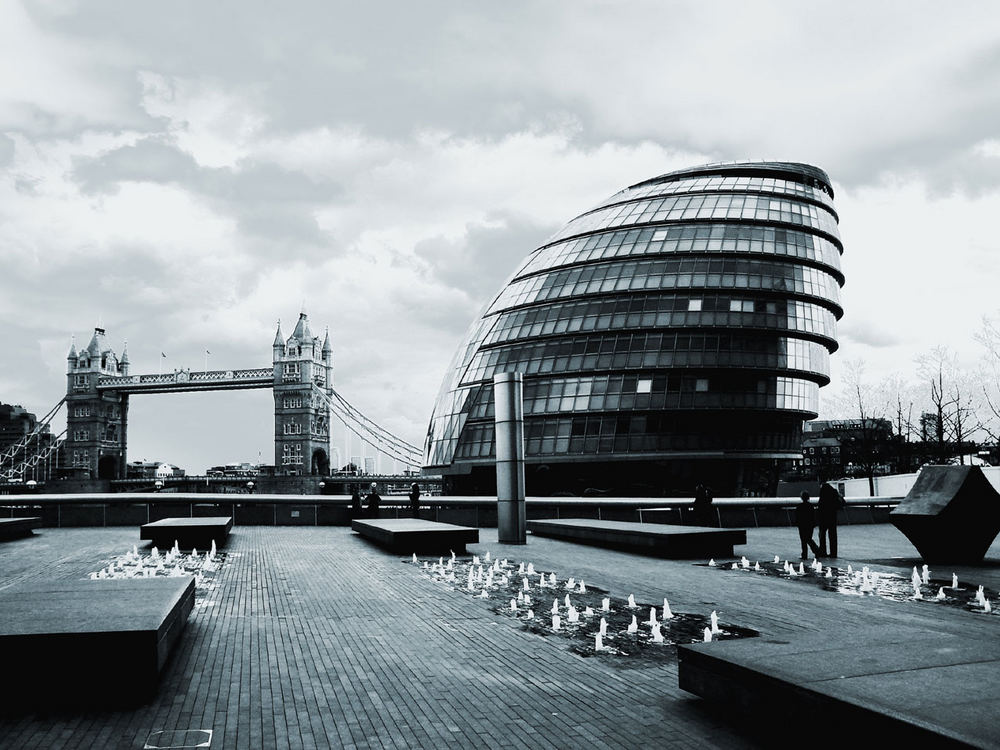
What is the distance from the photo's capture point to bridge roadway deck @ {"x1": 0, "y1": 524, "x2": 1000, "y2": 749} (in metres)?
5.98

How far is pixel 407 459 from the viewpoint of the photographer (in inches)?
5438

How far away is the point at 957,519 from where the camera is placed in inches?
665

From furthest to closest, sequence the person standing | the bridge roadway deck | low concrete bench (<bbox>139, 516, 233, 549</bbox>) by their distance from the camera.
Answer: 1. the person standing
2. low concrete bench (<bbox>139, 516, 233, 549</bbox>)
3. the bridge roadway deck

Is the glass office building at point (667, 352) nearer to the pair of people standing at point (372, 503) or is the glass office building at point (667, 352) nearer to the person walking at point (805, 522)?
the pair of people standing at point (372, 503)

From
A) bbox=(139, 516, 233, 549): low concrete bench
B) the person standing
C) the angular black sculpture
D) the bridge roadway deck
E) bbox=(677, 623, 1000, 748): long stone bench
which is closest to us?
bbox=(677, 623, 1000, 748): long stone bench

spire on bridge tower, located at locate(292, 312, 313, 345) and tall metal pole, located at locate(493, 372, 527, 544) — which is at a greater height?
spire on bridge tower, located at locate(292, 312, 313, 345)

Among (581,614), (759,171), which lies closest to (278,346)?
(759,171)

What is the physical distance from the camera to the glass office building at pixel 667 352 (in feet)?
163

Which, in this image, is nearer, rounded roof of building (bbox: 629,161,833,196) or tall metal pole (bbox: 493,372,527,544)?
tall metal pole (bbox: 493,372,527,544)

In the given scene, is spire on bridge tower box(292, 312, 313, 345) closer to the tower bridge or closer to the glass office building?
the tower bridge

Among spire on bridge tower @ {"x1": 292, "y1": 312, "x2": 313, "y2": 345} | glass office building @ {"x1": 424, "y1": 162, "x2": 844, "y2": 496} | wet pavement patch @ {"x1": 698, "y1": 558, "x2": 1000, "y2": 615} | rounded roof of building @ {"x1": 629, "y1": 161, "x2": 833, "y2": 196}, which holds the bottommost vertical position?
wet pavement patch @ {"x1": 698, "y1": 558, "x2": 1000, "y2": 615}

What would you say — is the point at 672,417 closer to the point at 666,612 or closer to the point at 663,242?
the point at 663,242

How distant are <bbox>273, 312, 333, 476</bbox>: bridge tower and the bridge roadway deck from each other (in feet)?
476

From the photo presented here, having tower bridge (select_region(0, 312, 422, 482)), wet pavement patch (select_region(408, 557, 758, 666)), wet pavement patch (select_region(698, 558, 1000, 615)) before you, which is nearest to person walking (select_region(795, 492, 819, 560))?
wet pavement patch (select_region(698, 558, 1000, 615))
